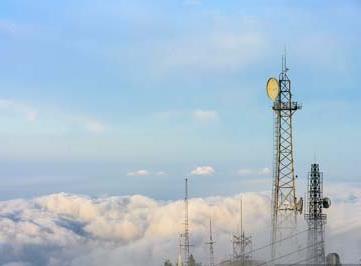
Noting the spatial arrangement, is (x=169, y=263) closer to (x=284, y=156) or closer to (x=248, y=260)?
(x=248, y=260)

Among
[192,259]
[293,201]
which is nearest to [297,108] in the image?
[293,201]

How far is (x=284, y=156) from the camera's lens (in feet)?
241

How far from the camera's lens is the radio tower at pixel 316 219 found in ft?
251

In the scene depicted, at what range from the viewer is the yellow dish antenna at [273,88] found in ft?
240

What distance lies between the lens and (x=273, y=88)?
73875 millimetres

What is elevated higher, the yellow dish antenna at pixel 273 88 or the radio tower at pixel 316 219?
the yellow dish antenna at pixel 273 88

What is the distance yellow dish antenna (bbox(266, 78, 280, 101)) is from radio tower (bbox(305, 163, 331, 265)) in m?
11.0

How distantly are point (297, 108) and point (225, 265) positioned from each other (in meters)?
49.4

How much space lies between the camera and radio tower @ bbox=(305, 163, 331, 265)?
76.5 m

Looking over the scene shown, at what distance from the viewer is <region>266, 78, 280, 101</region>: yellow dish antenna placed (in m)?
73.3

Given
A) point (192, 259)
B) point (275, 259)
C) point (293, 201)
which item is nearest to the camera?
point (293, 201)

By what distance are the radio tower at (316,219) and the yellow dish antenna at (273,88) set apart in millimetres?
11037

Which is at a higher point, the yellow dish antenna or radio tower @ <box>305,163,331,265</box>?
the yellow dish antenna

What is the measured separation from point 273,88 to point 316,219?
16843 mm
